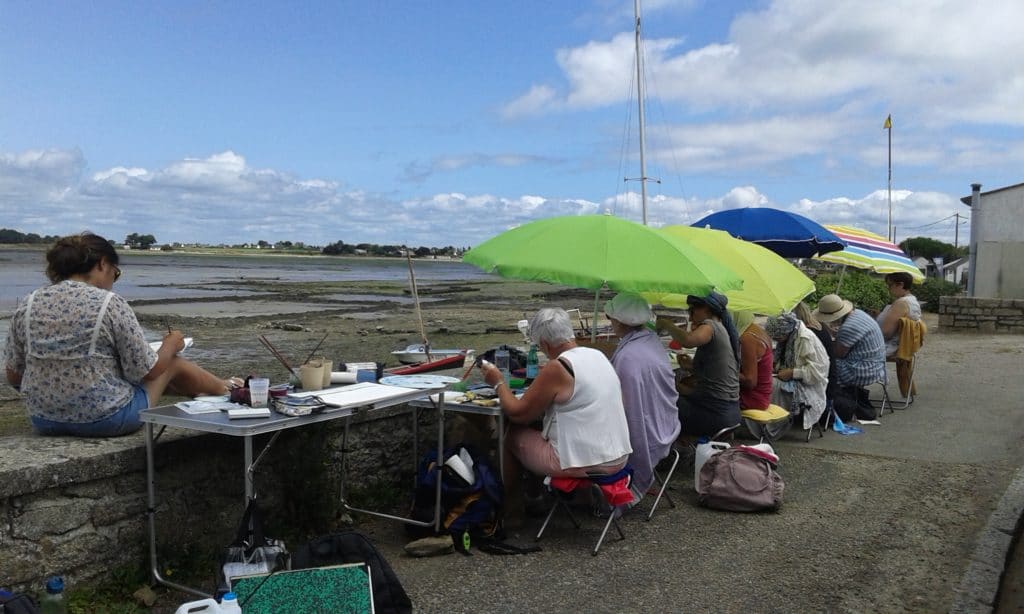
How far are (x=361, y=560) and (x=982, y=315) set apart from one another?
18157 millimetres

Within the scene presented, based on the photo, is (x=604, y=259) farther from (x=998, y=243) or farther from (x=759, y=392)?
(x=998, y=243)

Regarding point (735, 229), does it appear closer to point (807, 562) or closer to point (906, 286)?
point (906, 286)

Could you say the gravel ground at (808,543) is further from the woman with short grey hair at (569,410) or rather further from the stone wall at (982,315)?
the stone wall at (982,315)

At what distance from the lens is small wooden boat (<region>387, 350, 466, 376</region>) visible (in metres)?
6.05

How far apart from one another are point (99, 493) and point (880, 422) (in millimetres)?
7629

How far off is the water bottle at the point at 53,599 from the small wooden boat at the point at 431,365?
2.68 metres

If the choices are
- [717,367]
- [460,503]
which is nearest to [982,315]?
[717,367]

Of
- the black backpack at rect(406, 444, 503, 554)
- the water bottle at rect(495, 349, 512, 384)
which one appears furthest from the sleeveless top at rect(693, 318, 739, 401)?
the black backpack at rect(406, 444, 503, 554)

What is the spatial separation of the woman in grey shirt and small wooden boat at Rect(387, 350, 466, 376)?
65.9 inches

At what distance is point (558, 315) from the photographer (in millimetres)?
5078

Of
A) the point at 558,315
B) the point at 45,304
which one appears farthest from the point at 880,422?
the point at 45,304

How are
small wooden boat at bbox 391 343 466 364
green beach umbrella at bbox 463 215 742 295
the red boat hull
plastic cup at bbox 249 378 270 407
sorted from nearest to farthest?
plastic cup at bbox 249 378 270 407 → green beach umbrella at bbox 463 215 742 295 → the red boat hull → small wooden boat at bbox 391 343 466 364

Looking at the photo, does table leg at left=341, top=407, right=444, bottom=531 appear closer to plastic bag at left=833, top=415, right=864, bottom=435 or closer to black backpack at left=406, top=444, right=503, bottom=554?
black backpack at left=406, top=444, right=503, bottom=554

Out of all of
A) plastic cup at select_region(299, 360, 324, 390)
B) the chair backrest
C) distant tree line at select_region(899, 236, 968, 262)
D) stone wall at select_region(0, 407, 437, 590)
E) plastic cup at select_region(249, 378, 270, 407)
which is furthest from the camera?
distant tree line at select_region(899, 236, 968, 262)
